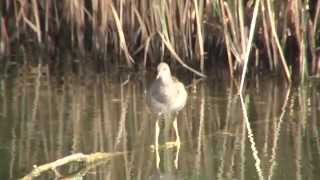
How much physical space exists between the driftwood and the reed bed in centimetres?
152

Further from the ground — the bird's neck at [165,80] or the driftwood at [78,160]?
the bird's neck at [165,80]

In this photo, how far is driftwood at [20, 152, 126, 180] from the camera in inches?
157

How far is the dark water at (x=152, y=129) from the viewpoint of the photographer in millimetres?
4207

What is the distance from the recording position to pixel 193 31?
246 inches

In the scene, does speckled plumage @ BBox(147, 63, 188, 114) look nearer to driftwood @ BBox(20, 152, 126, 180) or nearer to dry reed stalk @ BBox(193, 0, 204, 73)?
driftwood @ BBox(20, 152, 126, 180)

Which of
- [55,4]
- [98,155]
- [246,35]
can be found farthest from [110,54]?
[98,155]

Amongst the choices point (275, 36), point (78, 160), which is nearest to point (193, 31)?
point (275, 36)

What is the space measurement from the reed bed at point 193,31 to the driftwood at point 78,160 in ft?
4.98

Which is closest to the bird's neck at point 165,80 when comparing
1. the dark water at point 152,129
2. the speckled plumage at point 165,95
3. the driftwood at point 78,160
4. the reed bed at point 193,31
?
the speckled plumage at point 165,95

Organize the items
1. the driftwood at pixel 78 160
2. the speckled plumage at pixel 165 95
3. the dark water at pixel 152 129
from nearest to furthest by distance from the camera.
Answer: the driftwood at pixel 78 160 → the dark water at pixel 152 129 → the speckled plumage at pixel 165 95

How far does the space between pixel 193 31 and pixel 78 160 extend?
7.35 feet

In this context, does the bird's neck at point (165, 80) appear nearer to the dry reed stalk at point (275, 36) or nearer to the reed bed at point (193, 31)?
the reed bed at point (193, 31)

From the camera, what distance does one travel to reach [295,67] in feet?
20.2

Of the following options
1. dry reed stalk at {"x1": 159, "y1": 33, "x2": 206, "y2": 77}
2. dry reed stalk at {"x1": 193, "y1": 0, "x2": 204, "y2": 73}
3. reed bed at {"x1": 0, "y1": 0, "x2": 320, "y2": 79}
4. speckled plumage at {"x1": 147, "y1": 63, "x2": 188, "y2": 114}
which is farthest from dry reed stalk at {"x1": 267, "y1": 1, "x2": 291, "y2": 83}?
speckled plumage at {"x1": 147, "y1": 63, "x2": 188, "y2": 114}
